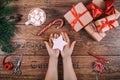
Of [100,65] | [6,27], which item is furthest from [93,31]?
[6,27]

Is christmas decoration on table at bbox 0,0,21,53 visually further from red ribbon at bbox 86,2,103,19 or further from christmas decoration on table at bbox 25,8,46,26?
red ribbon at bbox 86,2,103,19

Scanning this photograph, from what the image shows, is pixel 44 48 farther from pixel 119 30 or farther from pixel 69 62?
pixel 119 30

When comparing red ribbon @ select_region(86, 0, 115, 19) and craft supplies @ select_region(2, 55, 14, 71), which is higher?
red ribbon @ select_region(86, 0, 115, 19)

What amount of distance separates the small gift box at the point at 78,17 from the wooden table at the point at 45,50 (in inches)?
2.5

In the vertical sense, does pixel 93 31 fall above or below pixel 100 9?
below

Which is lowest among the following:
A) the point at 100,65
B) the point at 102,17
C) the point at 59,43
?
the point at 100,65

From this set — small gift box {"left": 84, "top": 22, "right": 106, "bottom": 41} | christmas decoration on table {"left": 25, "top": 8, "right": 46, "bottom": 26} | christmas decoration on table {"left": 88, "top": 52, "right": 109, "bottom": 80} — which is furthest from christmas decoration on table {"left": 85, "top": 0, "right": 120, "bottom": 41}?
christmas decoration on table {"left": 25, "top": 8, "right": 46, "bottom": 26}

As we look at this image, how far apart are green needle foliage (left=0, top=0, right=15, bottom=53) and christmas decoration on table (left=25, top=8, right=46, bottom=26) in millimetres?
102

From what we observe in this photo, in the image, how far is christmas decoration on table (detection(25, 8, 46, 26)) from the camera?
1.38 m

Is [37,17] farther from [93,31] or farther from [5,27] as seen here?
[93,31]

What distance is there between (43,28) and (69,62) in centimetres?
23

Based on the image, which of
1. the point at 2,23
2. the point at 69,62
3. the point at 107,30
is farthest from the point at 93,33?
the point at 2,23

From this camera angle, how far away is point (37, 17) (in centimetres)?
138

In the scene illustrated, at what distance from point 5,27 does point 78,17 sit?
0.37 meters
